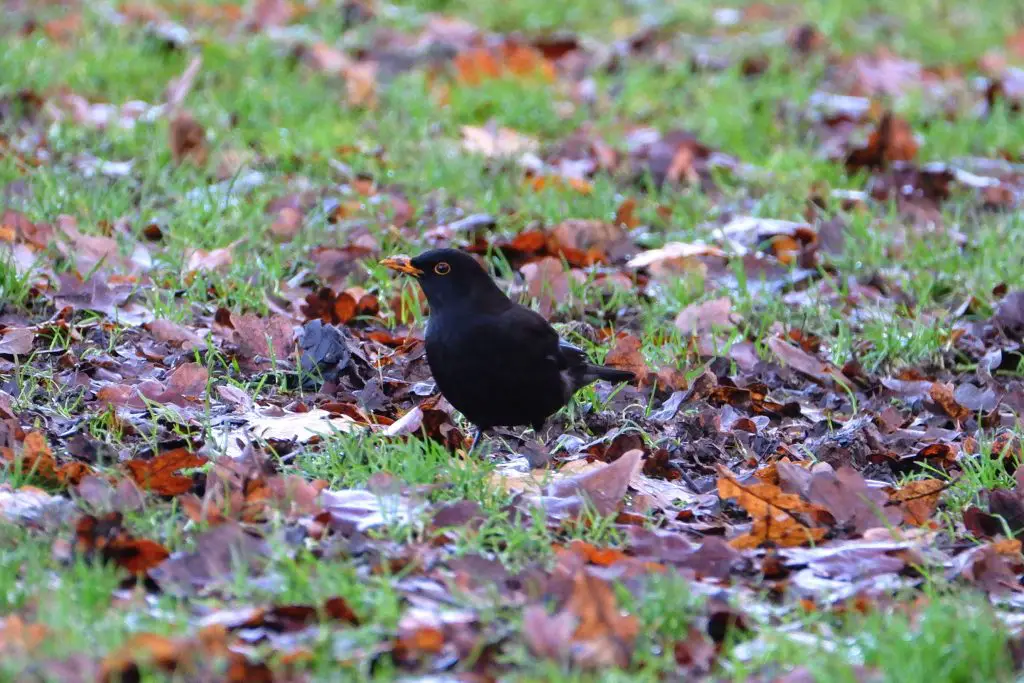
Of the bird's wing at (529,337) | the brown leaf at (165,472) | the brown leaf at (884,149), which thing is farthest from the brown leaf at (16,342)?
the brown leaf at (884,149)

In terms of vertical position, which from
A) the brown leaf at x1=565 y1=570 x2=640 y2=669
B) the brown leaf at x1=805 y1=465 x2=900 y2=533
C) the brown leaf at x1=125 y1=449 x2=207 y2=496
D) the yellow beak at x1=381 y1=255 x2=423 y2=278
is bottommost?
the brown leaf at x1=805 y1=465 x2=900 y2=533

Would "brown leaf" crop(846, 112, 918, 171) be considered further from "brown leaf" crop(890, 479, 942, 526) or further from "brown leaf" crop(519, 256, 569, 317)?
"brown leaf" crop(890, 479, 942, 526)

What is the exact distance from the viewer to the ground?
2887 mm

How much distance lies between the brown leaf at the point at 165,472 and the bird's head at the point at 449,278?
89cm

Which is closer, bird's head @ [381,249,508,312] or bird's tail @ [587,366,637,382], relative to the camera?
bird's head @ [381,249,508,312]

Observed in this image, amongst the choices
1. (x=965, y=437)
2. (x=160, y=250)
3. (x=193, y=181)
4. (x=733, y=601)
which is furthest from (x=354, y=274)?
(x=733, y=601)

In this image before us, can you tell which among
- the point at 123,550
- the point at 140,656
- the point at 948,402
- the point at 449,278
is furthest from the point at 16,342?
the point at 948,402

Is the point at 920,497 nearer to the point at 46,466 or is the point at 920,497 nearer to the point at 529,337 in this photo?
the point at 529,337

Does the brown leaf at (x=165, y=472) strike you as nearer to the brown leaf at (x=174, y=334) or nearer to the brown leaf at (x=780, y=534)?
the brown leaf at (x=174, y=334)

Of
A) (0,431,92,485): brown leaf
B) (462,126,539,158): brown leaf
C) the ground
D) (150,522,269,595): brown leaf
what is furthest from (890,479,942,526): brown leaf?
(462,126,539,158): brown leaf

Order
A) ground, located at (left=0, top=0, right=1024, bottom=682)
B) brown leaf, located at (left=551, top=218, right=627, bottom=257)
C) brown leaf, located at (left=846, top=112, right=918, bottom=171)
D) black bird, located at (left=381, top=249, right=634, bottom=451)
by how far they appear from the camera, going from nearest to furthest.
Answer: ground, located at (left=0, top=0, right=1024, bottom=682) → black bird, located at (left=381, top=249, right=634, bottom=451) → brown leaf, located at (left=551, top=218, right=627, bottom=257) → brown leaf, located at (left=846, top=112, right=918, bottom=171)

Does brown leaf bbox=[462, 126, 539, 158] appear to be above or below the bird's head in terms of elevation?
below

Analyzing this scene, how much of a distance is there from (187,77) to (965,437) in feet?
14.6

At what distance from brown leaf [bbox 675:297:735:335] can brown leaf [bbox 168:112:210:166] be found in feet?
7.94
